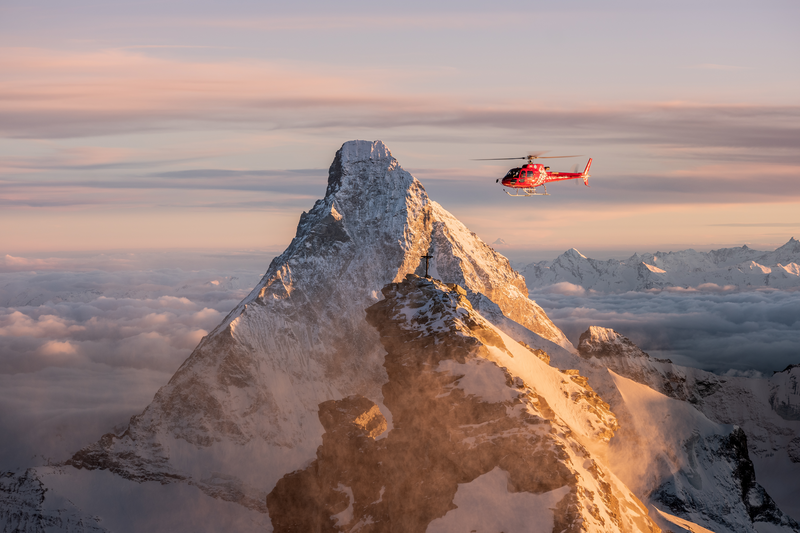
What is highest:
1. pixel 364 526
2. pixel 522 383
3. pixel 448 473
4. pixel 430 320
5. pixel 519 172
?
pixel 519 172

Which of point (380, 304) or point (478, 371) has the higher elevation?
point (380, 304)

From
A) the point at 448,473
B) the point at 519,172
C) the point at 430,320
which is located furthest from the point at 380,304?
the point at 519,172

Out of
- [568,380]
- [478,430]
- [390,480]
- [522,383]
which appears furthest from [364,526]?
[568,380]

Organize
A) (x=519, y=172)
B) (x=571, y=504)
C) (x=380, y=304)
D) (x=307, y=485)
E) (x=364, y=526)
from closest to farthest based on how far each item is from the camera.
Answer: (x=571, y=504) → (x=364, y=526) → (x=380, y=304) → (x=307, y=485) → (x=519, y=172)

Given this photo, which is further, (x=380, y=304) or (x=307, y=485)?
(x=307, y=485)

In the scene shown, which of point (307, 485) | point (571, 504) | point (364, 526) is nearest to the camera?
point (571, 504)

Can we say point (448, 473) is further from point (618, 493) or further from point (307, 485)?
point (307, 485)
